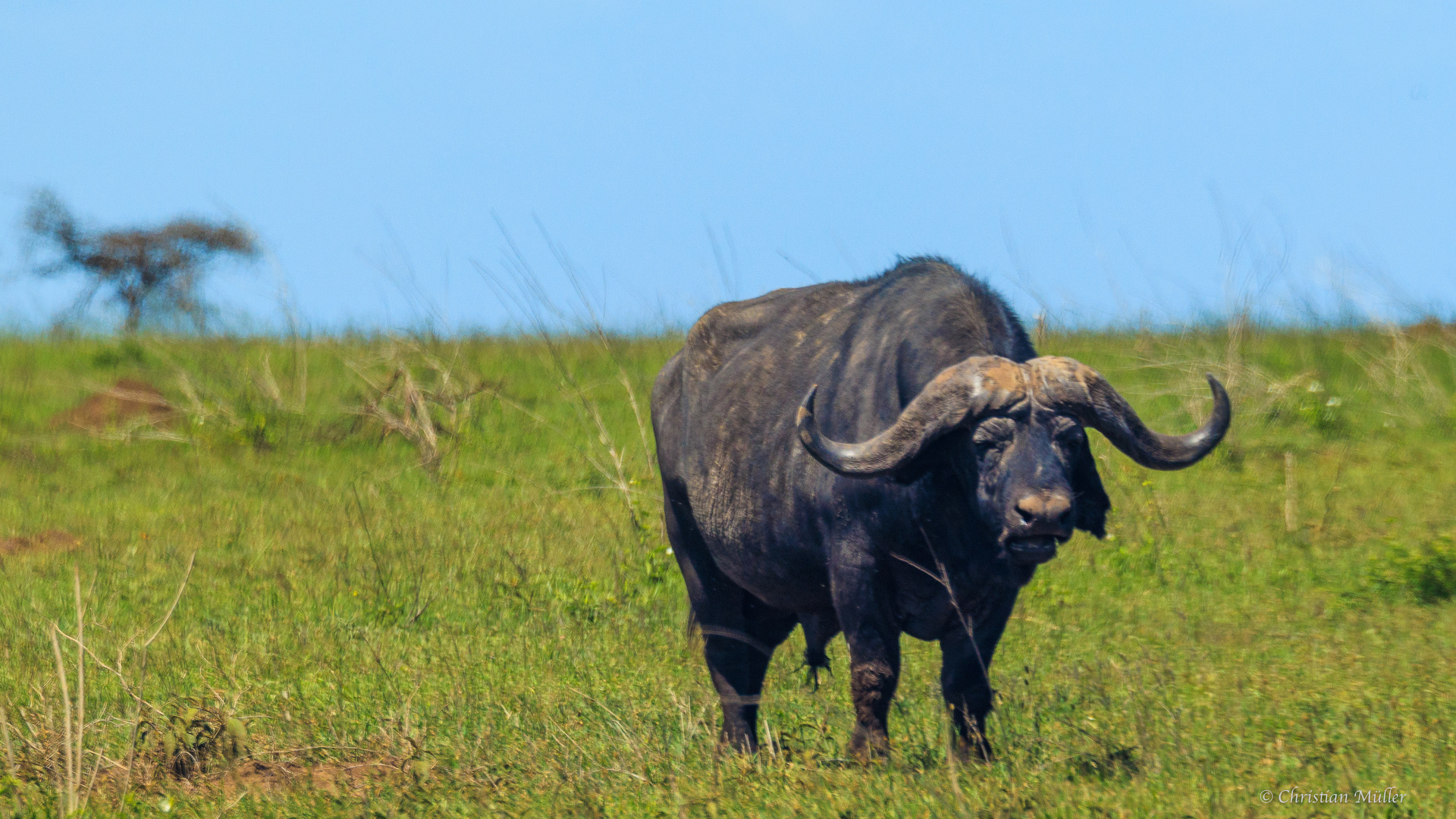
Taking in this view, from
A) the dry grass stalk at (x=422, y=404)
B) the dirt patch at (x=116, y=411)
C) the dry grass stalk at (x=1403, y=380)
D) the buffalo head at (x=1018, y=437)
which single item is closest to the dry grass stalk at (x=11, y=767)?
the buffalo head at (x=1018, y=437)

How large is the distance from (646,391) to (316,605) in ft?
23.9

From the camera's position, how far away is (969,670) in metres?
4.94

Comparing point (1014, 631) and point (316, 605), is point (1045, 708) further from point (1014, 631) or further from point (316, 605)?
point (316, 605)

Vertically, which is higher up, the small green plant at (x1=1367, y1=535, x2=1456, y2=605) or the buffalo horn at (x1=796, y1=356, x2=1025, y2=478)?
the buffalo horn at (x1=796, y1=356, x2=1025, y2=478)

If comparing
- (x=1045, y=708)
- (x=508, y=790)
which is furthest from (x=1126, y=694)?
(x=508, y=790)

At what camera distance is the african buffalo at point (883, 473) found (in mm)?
4289

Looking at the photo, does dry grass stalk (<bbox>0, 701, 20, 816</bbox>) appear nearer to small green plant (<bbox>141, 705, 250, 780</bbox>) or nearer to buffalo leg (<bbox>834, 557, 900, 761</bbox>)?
small green plant (<bbox>141, 705, 250, 780</bbox>)

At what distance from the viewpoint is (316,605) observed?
345 inches

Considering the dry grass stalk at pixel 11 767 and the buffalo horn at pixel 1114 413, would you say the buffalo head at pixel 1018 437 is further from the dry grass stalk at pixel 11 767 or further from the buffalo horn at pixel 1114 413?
the dry grass stalk at pixel 11 767

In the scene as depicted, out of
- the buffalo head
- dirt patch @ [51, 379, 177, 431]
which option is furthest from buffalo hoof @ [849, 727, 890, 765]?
dirt patch @ [51, 379, 177, 431]

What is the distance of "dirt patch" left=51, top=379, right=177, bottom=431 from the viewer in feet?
49.7

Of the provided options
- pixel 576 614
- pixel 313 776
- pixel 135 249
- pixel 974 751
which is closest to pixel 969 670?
pixel 974 751

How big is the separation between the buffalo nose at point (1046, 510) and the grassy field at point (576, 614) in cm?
80

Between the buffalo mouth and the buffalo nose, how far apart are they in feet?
0.20
